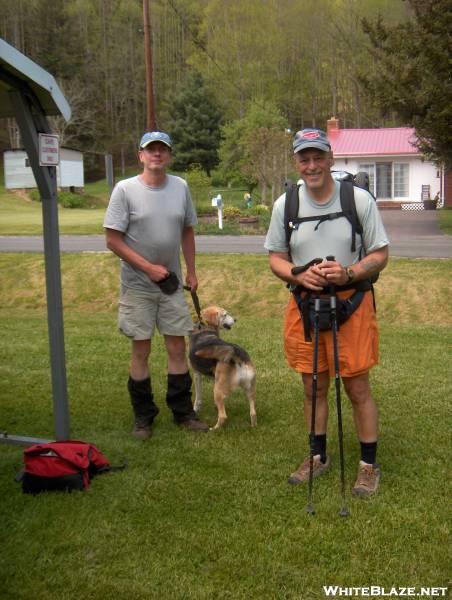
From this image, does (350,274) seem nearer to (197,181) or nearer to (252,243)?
(252,243)

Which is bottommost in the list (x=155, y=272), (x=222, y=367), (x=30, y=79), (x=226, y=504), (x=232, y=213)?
(x=226, y=504)

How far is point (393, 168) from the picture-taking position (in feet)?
112

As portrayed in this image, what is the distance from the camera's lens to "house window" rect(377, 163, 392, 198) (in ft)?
112

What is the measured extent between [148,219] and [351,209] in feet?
5.16

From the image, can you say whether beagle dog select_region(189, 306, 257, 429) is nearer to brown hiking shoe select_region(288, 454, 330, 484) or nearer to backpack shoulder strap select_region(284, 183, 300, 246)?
brown hiking shoe select_region(288, 454, 330, 484)

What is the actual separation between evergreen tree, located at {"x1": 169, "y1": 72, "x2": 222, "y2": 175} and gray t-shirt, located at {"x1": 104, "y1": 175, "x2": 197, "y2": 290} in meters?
39.6

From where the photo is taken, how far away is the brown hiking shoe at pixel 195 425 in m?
5.08

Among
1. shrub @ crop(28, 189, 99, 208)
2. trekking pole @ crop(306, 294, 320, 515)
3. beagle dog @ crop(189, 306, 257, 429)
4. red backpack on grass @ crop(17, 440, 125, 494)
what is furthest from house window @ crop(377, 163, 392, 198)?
red backpack on grass @ crop(17, 440, 125, 494)

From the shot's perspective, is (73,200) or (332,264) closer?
(332,264)

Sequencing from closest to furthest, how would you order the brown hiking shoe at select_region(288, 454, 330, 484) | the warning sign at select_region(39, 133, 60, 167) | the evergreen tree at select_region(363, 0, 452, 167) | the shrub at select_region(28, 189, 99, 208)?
the brown hiking shoe at select_region(288, 454, 330, 484) → the warning sign at select_region(39, 133, 60, 167) → the evergreen tree at select_region(363, 0, 452, 167) → the shrub at select_region(28, 189, 99, 208)

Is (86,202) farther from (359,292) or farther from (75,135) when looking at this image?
(359,292)

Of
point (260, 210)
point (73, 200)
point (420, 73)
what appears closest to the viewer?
point (420, 73)

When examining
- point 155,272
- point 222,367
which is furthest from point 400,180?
point 155,272

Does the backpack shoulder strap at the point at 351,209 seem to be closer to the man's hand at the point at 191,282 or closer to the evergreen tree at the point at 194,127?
the man's hand at the point at 191,282
